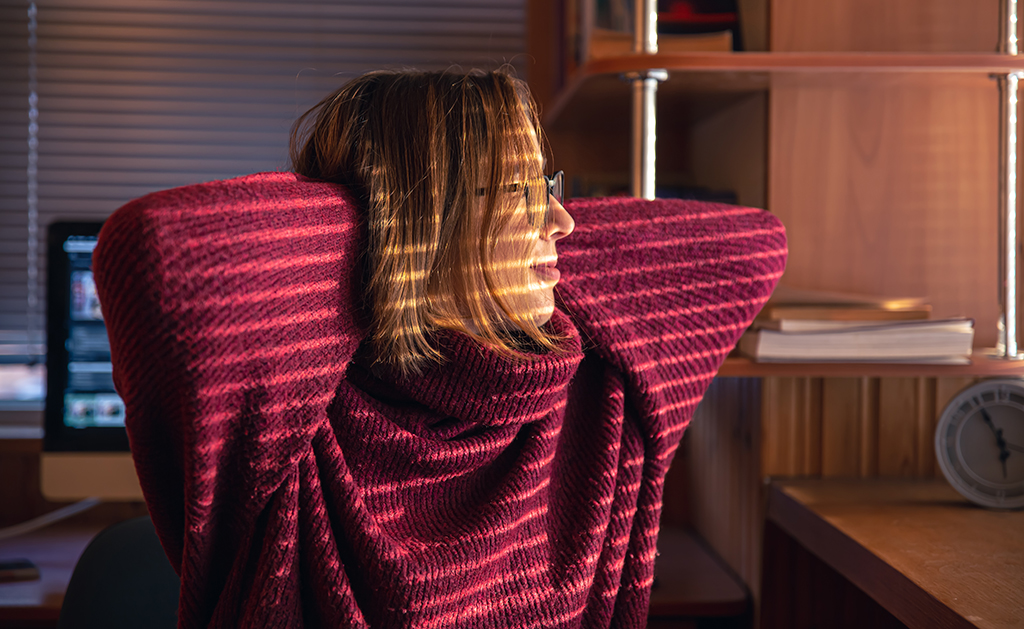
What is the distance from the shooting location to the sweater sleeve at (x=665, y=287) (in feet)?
2.90

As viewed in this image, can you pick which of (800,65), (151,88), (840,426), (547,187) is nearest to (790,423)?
(840,426)

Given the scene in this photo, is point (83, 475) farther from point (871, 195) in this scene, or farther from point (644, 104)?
point (871, 195)

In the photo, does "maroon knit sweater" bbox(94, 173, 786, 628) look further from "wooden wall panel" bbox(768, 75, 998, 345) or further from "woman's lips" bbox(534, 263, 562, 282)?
"wooden wall panel" bbox(768, 75, 998, 345)

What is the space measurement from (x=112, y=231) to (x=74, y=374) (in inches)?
37.5

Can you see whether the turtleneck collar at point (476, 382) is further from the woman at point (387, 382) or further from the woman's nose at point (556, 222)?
the woman's nose at point (556, 222)

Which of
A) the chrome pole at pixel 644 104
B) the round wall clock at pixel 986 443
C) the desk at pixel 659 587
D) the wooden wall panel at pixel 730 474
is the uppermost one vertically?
the chrome pole at pixel 644 104

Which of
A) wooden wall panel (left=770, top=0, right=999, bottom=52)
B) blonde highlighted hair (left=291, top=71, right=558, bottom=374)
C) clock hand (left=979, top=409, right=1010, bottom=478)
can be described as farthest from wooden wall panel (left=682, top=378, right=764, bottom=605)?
blonde highlighted hair (left=291, top=71, right=558, bottom=374)

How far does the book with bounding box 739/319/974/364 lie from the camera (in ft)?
3.37

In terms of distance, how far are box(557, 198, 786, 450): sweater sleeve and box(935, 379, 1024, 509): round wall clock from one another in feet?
1.06

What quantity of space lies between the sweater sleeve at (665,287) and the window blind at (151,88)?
41.6 inches

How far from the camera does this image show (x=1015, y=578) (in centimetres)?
80

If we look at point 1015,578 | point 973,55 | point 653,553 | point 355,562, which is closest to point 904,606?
point 1015,578

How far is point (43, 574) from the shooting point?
1253 mm

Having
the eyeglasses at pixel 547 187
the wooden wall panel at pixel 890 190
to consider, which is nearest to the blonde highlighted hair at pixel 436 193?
the eyeglasses at pixel 547 187
